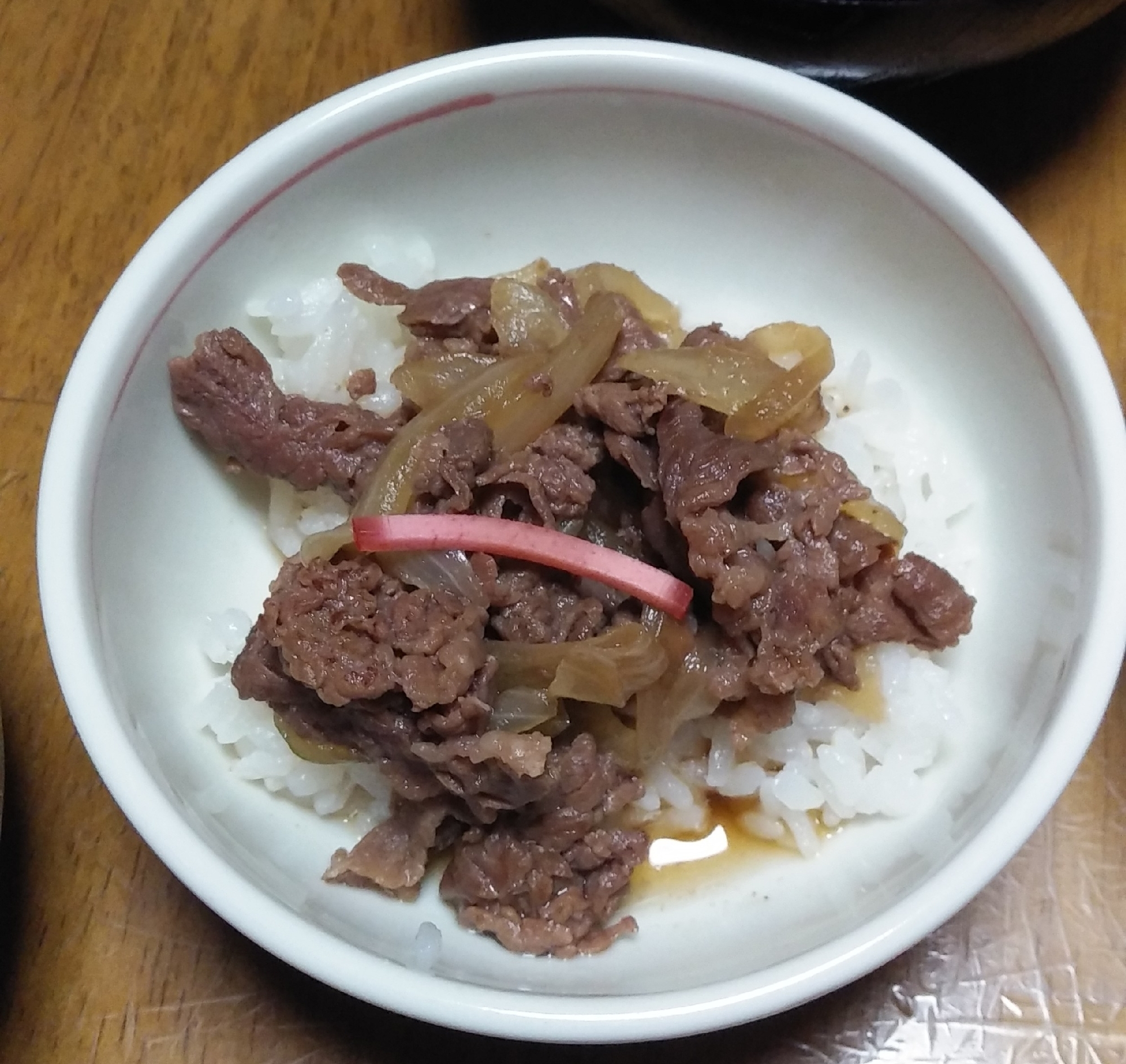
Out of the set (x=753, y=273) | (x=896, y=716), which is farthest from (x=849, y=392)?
(x=896, y=716)

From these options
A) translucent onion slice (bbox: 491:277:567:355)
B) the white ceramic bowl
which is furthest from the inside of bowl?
translucent onion slice (bbox: 491:277:567:355)

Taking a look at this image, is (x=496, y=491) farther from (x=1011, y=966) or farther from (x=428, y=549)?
(x=1011, y=966)

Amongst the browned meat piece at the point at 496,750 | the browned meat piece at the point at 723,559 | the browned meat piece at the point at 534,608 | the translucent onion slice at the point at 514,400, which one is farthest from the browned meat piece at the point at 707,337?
the browned meat piece at the point at 496,750

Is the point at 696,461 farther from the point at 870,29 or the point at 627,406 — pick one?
the point at 870,29

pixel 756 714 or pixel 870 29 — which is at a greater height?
pixel 870 29

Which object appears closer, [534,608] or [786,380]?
[534,608]

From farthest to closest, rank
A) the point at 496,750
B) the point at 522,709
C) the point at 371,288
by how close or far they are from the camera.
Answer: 1. the point at 371,288
2. the point at 522,709
3. the point at 496,750

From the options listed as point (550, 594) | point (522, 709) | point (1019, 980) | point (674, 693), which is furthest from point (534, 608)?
point (1019, 980)
